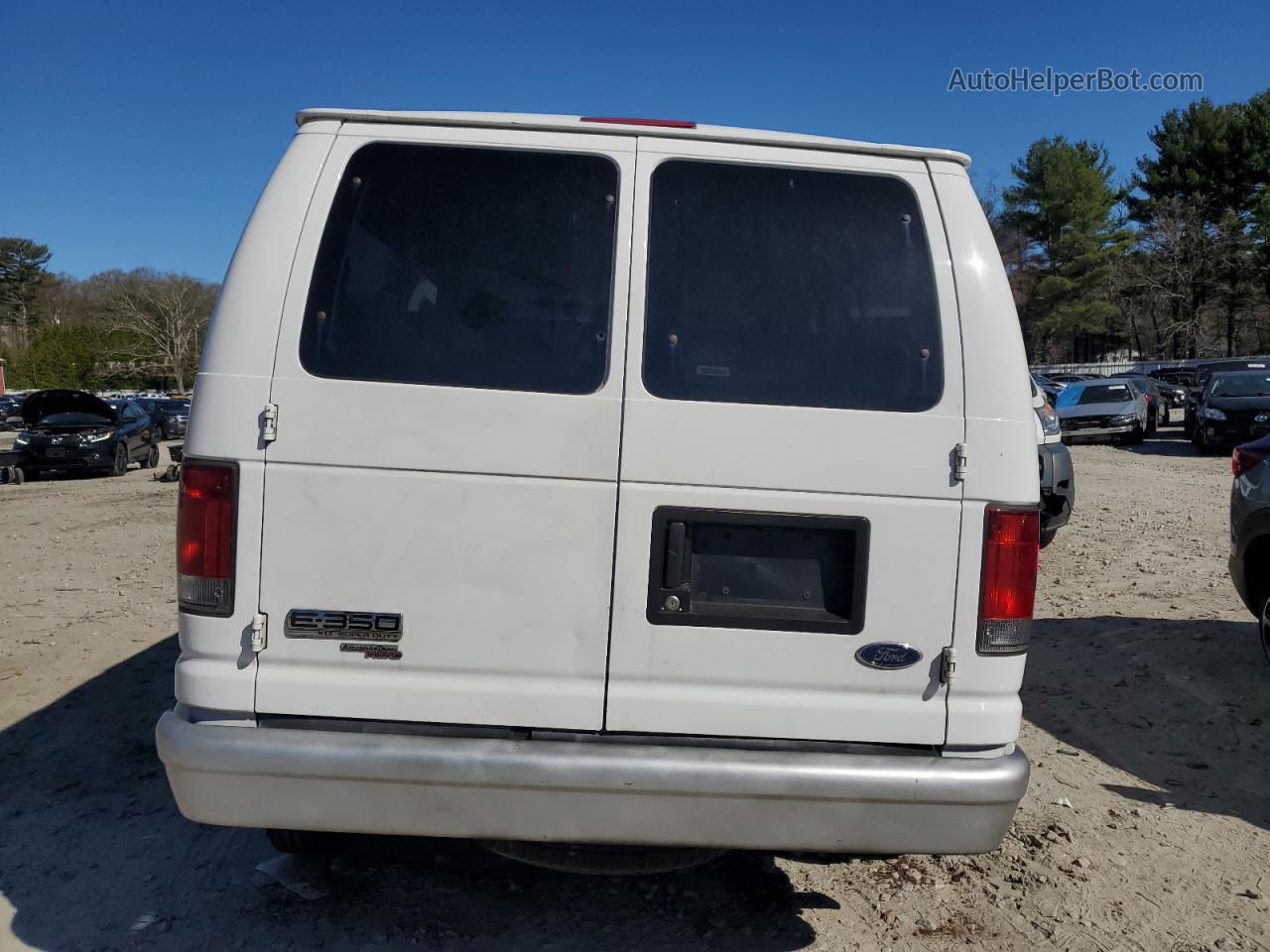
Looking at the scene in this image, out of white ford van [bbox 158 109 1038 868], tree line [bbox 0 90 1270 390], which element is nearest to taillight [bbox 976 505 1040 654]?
white ford van [bbox 158 109 1038 868]

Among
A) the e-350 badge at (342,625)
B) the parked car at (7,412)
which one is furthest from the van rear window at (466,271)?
the parked car at (7,412)

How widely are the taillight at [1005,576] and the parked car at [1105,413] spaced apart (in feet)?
77.7

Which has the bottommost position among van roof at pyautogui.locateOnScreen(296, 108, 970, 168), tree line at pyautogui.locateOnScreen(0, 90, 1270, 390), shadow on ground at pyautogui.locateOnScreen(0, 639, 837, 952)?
shadow on ground at pyautogui.locateOnScreen(0, 639, 837, 952)

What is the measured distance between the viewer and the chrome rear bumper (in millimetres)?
2549

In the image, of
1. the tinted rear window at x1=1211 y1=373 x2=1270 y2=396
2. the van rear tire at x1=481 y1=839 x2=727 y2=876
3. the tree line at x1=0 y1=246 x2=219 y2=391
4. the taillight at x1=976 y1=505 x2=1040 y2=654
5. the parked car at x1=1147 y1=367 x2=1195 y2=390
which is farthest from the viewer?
the tree line at x1=0 y1=246 x2=219 y2=391

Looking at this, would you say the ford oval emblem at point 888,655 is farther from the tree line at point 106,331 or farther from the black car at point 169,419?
the tree line at point 106,331

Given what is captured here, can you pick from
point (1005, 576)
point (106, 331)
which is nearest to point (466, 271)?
point (1005, 576)

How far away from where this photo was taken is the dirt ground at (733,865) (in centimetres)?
324

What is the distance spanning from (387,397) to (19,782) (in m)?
3.14

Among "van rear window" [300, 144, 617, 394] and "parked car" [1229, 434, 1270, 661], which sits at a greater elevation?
"van rear window" [300, 144, 617, 394]

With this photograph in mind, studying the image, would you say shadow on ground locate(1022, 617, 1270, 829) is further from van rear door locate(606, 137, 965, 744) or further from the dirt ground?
van rear door locate(606, 137, 965, 744)

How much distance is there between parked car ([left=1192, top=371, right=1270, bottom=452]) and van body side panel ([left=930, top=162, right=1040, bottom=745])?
21.0m

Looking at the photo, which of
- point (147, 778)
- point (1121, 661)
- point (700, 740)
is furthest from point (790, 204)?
point (1121, 661)

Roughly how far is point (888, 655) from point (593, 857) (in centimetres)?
104
